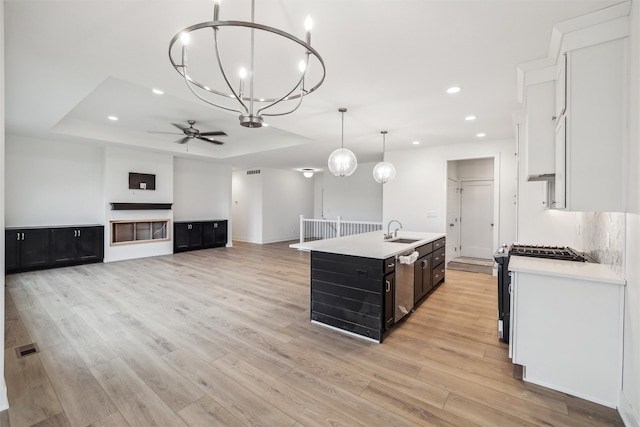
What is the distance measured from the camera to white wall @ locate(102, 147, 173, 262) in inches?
257

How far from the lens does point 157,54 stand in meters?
2.53

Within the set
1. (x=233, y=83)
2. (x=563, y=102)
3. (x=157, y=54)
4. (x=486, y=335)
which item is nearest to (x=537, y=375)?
(x=486, y=335)

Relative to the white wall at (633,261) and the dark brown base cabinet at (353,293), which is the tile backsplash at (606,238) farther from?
the dark brown base cabinet at (353,293)

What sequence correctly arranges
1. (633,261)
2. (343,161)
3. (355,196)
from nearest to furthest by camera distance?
1. (633,261)
2. (343,161)
3. (355,196)

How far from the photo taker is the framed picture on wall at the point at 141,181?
6.86 metres

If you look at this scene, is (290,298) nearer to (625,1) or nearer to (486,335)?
(486,335)

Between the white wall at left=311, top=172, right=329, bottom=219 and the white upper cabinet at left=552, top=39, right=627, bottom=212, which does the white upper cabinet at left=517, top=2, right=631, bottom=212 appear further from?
the white wall at left=311, top=172, right=329, bottom=219

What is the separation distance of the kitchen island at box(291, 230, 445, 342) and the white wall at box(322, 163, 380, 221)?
5916 mm

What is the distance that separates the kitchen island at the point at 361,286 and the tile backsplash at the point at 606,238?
61.6 inches

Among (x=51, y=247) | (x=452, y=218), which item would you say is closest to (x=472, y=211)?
(x=452, y=218)

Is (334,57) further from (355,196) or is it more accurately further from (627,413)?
(355,196)

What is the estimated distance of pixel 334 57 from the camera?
259 cm

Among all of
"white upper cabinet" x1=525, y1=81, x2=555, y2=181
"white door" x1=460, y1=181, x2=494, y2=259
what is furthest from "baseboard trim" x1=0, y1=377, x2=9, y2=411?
"white door" x1=460, y1=181, x2=494, y2=259

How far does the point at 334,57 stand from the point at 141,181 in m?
6.33
